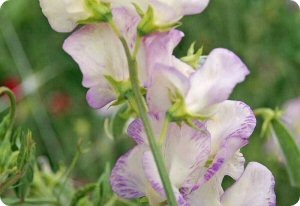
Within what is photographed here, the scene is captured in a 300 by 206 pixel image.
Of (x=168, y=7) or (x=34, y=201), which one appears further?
(x=34, y=201)

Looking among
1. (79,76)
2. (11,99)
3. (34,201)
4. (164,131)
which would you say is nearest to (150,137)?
(164,131)

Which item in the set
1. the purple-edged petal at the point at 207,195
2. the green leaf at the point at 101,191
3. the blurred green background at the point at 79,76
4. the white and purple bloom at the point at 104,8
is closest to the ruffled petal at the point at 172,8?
the white and purple bloom at the point at 104,8

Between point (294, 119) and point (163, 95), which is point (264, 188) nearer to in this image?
point (163, 95)

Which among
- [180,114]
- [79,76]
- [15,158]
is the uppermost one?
[180,114]

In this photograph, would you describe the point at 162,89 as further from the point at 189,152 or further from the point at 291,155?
the point at 291,155

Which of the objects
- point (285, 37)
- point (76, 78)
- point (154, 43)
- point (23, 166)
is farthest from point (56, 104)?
point (154, 43)

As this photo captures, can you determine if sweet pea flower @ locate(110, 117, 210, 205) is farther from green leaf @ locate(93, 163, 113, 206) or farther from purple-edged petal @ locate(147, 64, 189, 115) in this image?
green leaf @ locate(93, 163, 113, 206)

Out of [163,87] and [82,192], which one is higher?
[163,87]
